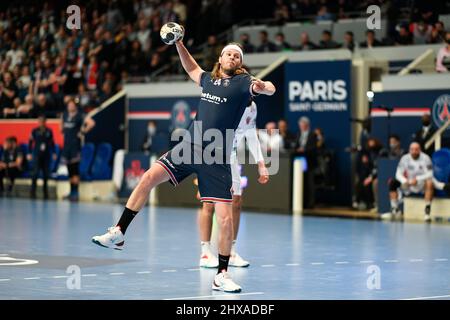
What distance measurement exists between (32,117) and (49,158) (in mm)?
2841

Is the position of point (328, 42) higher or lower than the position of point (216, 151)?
higher

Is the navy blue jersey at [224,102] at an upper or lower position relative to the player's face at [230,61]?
lower

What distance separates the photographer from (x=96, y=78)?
2859 centimetres

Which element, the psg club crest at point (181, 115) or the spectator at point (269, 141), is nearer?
the spectator at point (269, 141)

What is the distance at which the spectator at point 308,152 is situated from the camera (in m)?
22.7

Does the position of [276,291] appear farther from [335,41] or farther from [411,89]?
[335,41]

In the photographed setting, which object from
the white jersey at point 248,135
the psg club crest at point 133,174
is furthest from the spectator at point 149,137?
the white jersey at point 248,135

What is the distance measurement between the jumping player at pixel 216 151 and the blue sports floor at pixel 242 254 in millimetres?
625

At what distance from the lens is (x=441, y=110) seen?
2150cm

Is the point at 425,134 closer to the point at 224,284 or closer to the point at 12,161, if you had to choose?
the point at 12,161

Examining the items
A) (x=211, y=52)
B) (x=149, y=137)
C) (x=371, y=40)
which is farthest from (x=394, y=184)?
(x=211, y=52)

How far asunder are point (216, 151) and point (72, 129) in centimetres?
1514

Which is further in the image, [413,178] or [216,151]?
[413,178]

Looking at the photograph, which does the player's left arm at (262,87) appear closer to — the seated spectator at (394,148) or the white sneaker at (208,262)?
the white sneaker at (208,262)
